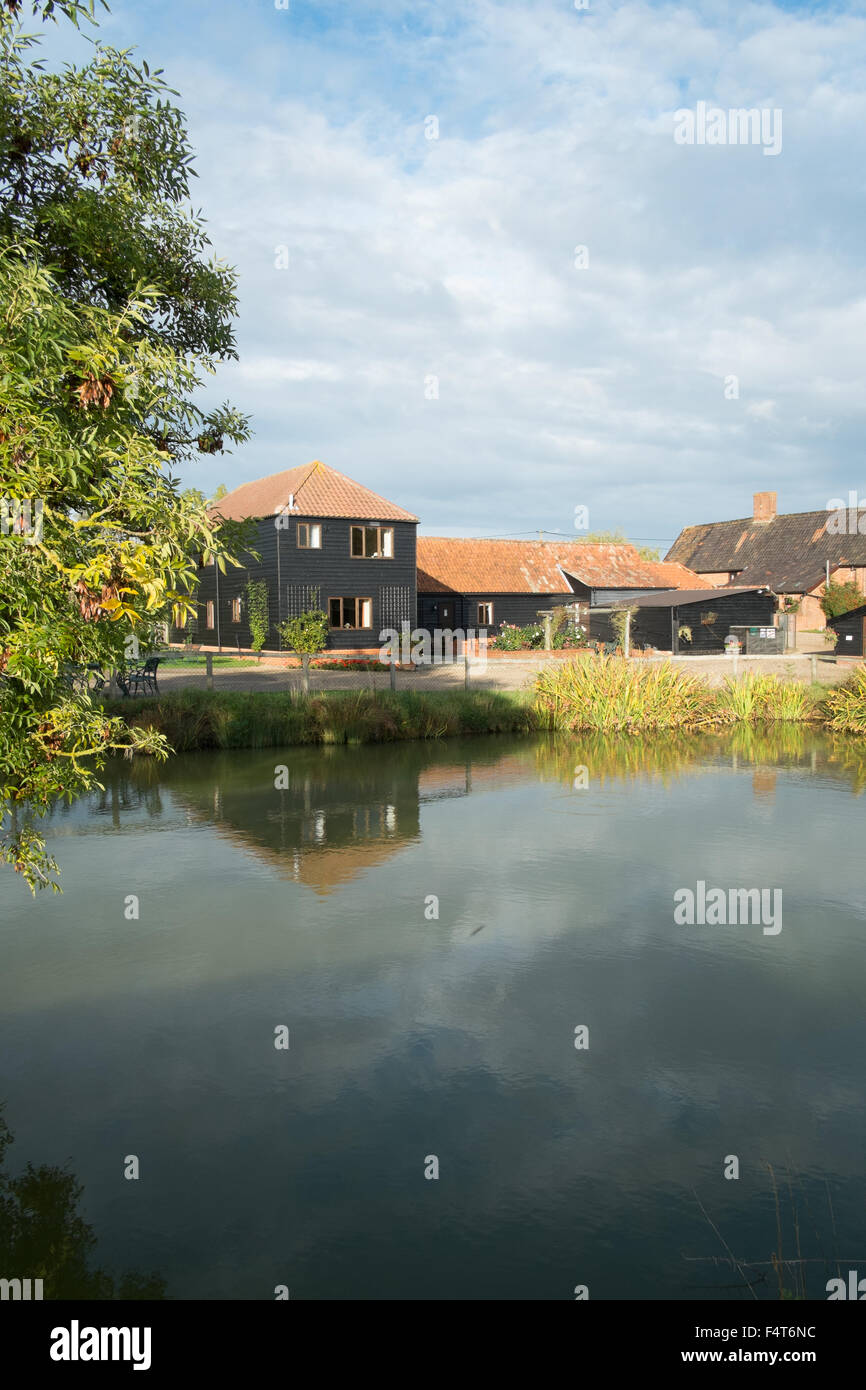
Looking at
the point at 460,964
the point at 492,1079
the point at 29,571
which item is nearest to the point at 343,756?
the point at 460,964

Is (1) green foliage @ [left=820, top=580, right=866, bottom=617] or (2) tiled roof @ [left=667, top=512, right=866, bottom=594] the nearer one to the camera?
(1) green foliage @ [left=820, top=580, right=866, bottom=617]

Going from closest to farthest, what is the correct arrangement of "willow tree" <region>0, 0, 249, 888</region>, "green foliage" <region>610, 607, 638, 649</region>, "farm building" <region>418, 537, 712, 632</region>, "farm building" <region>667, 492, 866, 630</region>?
"willow tree" <region>0, 0, 249, 888</region> < "green foliage" <region>610, 607, 638, 649</region> < "farm building" <region>418, 537, 712, 632</region> < "farm building" <region>667, 492, 866, 630</region>

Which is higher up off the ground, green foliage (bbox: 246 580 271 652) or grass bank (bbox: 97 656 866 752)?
green foliage (bbox: 246 580 271 652)

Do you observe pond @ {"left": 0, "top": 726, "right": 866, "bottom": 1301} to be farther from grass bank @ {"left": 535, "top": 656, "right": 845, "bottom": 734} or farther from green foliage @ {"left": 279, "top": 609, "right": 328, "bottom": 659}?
green foliage @ {"left": 279, "top": 609, "right": 328, "bottom": 659}

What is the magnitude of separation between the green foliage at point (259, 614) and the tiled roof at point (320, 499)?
285cm

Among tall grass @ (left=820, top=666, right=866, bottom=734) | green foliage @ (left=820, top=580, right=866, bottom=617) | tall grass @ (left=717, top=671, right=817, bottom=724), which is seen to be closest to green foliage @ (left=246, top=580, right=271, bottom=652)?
tall grass @ (left=717, top=671, right=817, bottom=724)

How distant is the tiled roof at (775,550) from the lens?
181 feet

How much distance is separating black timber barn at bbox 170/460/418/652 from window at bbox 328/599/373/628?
41mm

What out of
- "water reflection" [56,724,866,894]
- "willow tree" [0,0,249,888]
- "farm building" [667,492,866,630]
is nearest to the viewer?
"willow tree" [0,0,249,888]

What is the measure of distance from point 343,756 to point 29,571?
15.4m

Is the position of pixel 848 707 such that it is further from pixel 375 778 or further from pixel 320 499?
pixel 320 499

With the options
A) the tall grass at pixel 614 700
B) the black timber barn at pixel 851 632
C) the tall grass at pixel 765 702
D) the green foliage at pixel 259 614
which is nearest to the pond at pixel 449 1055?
the tall grass at pixel 614 700

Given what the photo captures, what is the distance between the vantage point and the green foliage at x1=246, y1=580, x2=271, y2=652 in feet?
131
